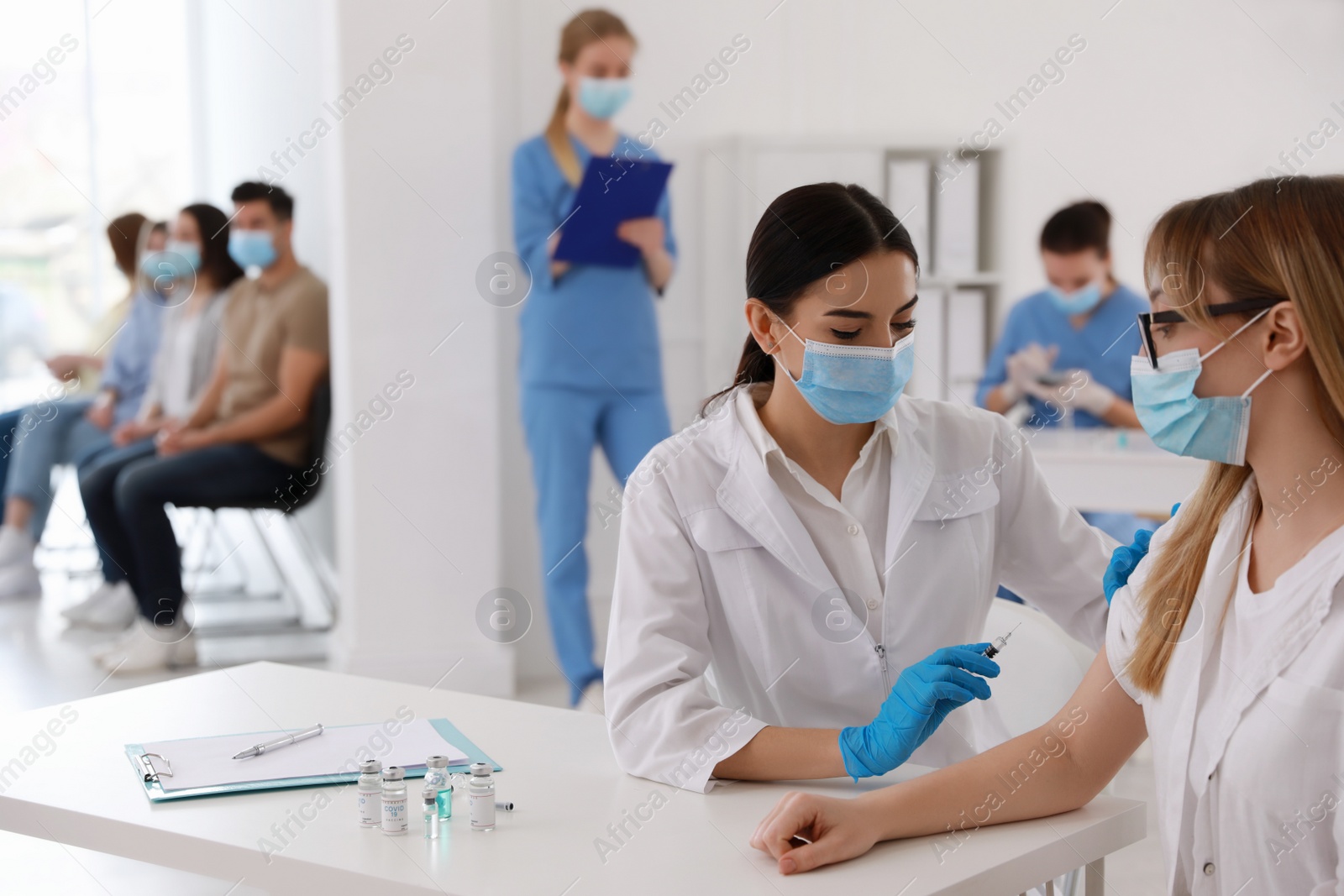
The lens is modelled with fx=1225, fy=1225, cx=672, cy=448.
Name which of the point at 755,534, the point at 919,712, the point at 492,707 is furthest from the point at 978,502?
the point at 492,707

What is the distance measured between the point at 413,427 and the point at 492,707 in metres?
2.16

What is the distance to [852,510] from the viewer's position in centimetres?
157

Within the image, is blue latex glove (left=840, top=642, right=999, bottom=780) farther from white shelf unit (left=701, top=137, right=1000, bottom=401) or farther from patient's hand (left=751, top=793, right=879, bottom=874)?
white shelf unit (left=701, top=137, right=1000, bottom=401)

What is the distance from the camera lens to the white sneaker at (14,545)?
17.1ft

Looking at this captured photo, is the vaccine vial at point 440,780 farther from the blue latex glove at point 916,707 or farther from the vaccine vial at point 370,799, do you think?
the blue latex glove at point 916,707

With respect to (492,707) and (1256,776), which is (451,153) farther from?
(1256,776)

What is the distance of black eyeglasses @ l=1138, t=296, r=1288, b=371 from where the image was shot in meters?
1.14

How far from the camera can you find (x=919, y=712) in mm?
1224

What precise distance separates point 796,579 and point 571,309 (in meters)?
2.10

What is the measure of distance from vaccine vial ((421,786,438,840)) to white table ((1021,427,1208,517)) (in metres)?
2.24

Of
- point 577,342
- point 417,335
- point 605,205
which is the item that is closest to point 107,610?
point 417,335

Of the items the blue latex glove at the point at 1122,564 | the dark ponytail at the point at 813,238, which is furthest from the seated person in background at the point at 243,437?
the blue latex glove at the point at 1122,564

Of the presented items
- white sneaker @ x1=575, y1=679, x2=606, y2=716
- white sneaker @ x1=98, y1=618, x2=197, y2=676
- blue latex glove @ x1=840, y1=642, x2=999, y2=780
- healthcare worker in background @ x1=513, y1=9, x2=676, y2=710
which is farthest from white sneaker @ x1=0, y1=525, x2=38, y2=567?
blue latex glove @ x1=840, y1=642, x2=999, y2=780

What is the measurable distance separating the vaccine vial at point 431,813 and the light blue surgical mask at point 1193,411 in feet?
2.60
